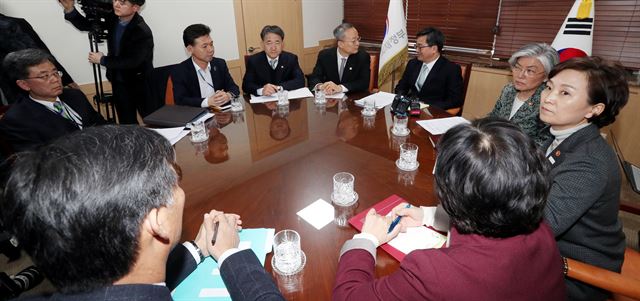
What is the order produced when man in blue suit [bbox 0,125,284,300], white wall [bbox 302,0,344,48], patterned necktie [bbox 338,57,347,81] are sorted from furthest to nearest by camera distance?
white wall [bbox 302,0,344,48] < patterned necktie [bbox 338,57,347,81] < man in blue suit [bbox 0,125,284,300]

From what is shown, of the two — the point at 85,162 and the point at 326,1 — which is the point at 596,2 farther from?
the point at 85,162

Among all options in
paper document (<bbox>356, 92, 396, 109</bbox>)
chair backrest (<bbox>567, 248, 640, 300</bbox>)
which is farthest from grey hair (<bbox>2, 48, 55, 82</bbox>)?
chair backrest (<bbox>567, 248, 640, 300</bbox>)

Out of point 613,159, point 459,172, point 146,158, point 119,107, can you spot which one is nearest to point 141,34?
point 119,107

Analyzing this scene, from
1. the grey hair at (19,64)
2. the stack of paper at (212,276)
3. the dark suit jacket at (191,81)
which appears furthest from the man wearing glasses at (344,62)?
the stack of paper at (212,276)

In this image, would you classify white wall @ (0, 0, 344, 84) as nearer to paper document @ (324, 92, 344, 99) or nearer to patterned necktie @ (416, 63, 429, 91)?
paper document @ (324, 92, 344, 99)

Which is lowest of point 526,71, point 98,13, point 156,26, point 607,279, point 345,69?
point 607,279

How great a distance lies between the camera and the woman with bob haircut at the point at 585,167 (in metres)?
1.08

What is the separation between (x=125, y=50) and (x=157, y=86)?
407 millimetres

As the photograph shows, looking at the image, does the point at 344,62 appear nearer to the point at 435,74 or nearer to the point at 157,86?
the point at 435,74

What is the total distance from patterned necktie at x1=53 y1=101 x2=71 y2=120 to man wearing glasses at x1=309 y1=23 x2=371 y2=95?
1.94m

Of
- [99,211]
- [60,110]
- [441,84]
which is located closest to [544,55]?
[441,84]

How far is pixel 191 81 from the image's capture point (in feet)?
9.00

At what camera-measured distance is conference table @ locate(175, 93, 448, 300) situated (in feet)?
3.32

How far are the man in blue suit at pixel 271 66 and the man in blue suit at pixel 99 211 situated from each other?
2.29 metres
